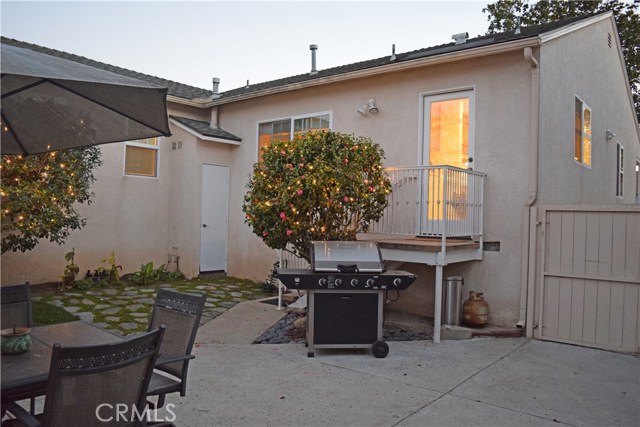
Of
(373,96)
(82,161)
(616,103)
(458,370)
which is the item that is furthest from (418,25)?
(458,370)

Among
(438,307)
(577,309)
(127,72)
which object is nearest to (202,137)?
(127,72)

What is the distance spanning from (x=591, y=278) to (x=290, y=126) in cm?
597

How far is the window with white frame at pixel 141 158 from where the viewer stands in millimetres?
10164

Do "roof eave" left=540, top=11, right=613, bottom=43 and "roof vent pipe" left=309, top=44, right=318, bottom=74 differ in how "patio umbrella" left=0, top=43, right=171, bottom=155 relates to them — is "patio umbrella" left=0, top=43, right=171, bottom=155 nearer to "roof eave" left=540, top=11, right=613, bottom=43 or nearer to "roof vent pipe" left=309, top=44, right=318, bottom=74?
"roof eave" left=540, top=11, right=613, bottom=43

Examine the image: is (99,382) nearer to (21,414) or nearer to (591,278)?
(21,414)

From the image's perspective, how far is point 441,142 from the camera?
7.87 meters

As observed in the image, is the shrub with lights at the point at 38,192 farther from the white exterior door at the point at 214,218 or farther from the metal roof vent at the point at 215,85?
the metal roof vent at the point at 215,85

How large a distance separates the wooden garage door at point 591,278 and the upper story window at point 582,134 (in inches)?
97.8

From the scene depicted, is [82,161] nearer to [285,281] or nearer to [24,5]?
[24,5]

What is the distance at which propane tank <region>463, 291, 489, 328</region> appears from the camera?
668 cm

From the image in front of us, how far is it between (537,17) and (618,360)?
50.5 feet

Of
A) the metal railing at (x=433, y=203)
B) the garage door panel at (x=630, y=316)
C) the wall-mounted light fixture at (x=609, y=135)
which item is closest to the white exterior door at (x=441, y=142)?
the metal railing at (x=433, y=203)

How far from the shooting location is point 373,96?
843 cm

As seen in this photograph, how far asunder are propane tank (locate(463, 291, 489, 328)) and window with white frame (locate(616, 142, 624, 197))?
701 cm
